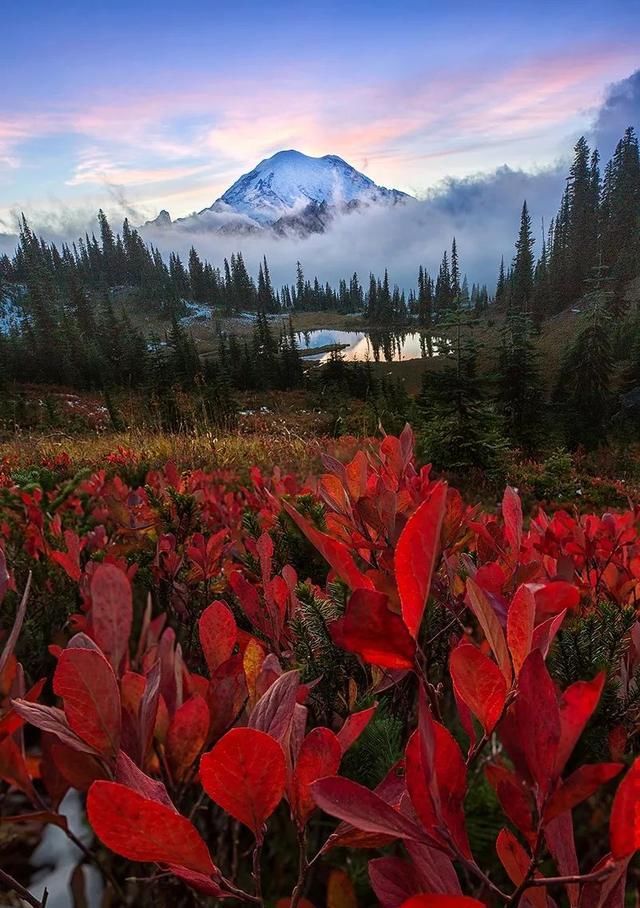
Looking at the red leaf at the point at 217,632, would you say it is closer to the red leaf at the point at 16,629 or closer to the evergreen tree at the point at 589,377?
the red leaf at the point at 16,629

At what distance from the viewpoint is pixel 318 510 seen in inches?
59.6

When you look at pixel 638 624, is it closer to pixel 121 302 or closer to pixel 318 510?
pixel 318 510

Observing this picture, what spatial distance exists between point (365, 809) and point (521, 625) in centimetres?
22

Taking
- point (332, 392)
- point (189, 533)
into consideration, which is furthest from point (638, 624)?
point (332, 392)

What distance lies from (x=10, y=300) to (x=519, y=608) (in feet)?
389

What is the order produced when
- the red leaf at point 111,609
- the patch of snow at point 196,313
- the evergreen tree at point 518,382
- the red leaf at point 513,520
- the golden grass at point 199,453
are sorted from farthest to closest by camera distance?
1. the patch of snow at point 196,313
2. the evergreen tree at point 518,382
3. the golden grass at point 199,453
4. the red leaf at point 513,520
5. the red leaf at point 111,609

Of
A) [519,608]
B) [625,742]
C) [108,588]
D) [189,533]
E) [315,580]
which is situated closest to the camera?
[519,608]

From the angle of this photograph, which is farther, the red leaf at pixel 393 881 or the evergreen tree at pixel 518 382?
the evergreen tree at pixel 518 382

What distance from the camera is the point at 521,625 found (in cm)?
51

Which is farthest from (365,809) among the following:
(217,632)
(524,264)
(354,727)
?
(524,264)

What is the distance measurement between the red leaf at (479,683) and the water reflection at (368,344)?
66.6 metres

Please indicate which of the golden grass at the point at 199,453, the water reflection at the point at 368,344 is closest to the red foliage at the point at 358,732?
the golden grass at the point at 199,453

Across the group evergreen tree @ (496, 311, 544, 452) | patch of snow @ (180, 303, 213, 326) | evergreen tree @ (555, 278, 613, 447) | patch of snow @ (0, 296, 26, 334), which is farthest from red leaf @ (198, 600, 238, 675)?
patch of snow @ (0, 296, 26, 334)

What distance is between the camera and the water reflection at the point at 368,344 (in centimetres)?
7844
